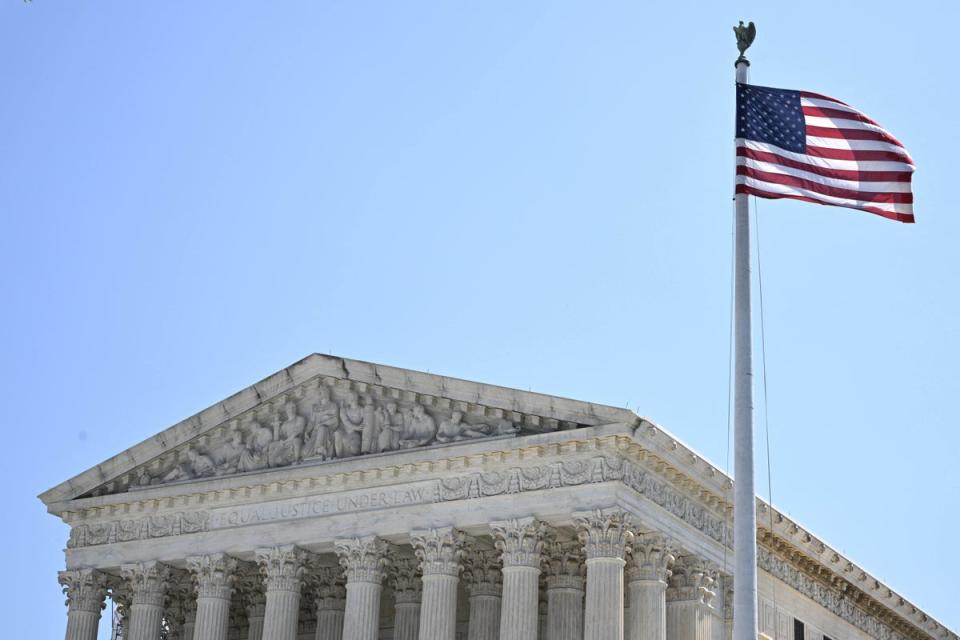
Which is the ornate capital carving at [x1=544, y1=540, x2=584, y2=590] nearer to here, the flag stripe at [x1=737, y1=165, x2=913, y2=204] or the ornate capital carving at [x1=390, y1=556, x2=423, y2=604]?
the ornate capital carving at [x1=390, y1=556, x2=423, y2=604]

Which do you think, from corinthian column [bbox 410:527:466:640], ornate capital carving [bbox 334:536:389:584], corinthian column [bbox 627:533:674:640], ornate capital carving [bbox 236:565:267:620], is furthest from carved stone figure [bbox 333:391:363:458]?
corinthian column [bbox 627:533:674:640]

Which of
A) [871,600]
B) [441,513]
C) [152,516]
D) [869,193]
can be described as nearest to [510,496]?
[441,513]

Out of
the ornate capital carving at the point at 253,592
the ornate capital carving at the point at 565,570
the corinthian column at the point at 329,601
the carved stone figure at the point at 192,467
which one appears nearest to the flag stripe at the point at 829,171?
the ornate capital carving at the point at 565,570

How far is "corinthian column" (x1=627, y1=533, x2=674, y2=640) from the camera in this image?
3922 centimetres

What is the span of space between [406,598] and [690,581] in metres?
8.79

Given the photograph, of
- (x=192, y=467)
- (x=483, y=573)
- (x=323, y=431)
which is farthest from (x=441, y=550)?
(x=192, y=467)

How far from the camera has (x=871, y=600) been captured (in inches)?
2178

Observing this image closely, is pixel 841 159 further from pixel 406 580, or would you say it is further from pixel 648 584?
pixel 406 580

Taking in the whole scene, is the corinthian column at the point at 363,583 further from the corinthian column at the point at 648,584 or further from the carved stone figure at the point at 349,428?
the corinthian column at the point at 648,584

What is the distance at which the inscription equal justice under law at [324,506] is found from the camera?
41.5m

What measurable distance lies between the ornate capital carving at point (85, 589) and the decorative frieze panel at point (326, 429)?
2.64m

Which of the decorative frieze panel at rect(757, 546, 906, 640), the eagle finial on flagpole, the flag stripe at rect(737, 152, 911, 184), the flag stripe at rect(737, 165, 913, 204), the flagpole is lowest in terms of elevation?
the flagpole

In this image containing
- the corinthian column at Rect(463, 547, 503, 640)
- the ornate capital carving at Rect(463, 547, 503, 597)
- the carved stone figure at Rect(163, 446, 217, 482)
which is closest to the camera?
the ornate capital carving at Rect(463, 547, 503, 597)

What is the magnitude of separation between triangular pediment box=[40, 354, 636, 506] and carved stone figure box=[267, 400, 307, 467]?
30 millimetres
